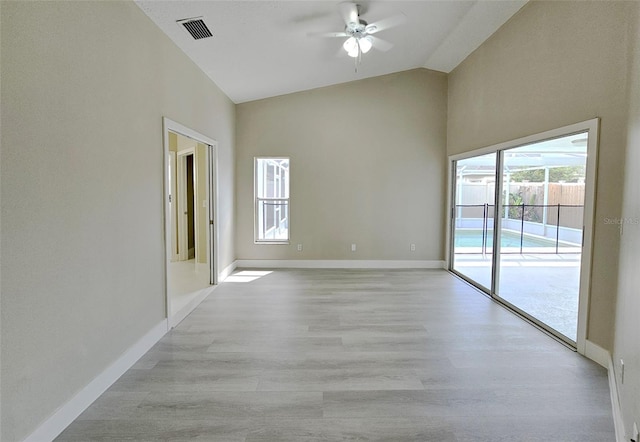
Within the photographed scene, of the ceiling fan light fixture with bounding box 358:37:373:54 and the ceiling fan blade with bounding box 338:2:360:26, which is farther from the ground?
the ceiling fan blade with bounding box 338:2:360:26

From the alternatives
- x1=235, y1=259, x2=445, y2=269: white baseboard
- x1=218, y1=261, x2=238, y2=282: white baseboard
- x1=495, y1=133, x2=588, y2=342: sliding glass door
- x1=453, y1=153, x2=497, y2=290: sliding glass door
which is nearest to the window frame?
x1=235, y1=259, x2=445, y2=269: white baseboard

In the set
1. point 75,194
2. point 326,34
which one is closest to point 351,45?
point 326,34

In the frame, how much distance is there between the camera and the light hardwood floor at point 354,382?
199 centimetres

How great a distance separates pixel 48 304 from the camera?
1868 millimetres

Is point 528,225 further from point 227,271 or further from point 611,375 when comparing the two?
point 227,271

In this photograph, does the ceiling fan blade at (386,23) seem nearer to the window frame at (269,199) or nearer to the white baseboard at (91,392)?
the window frame at (269,199)

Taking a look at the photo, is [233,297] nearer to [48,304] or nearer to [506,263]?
[48,304]

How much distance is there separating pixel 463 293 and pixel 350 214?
2.38m

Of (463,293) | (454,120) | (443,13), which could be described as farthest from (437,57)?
(463,293)

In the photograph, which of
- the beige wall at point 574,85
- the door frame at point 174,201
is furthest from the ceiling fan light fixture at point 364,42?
the door frame at point 174,201

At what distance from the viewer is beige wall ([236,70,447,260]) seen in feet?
20.0

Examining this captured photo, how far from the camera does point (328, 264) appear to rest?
633 cm

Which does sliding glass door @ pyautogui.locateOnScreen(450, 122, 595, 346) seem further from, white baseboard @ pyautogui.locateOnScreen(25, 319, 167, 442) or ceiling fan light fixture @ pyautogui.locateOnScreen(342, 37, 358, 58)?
white baseboard @ pyautogui.locateOnScreen(25, 319, 167, 442)

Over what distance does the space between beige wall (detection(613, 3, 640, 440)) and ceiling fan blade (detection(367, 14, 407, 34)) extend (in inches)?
81.4
